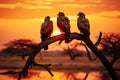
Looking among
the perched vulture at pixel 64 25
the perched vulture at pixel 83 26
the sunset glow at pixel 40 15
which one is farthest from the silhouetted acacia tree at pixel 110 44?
the perched vulture at pixel 64 25

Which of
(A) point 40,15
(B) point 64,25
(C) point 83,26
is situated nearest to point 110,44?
(A) point 40,15

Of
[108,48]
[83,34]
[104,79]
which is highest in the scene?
[83,34]

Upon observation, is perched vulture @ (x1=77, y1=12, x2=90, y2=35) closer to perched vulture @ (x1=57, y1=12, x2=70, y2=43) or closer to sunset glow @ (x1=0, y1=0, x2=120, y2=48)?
perched vulture @ (x1=57, y1=12, x2=70, y2=43)

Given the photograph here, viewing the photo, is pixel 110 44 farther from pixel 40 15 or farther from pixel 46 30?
pixel 46 30

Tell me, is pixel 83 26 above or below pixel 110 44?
above

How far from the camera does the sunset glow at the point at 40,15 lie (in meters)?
4.51

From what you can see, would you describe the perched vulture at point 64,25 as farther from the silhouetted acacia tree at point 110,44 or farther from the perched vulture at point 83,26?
the silhouetted acacia tree at point 110,44

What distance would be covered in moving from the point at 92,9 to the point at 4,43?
3.28 ft

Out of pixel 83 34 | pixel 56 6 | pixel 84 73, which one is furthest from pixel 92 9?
pixel 83 34

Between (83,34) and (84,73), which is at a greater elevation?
(83,34)

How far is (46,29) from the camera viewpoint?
12.0 ft

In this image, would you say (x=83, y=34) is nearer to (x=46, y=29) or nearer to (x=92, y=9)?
(x=46, y=29)

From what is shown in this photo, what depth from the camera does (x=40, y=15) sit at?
4.53 metres

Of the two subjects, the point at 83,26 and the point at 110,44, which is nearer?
the point at 83,26
